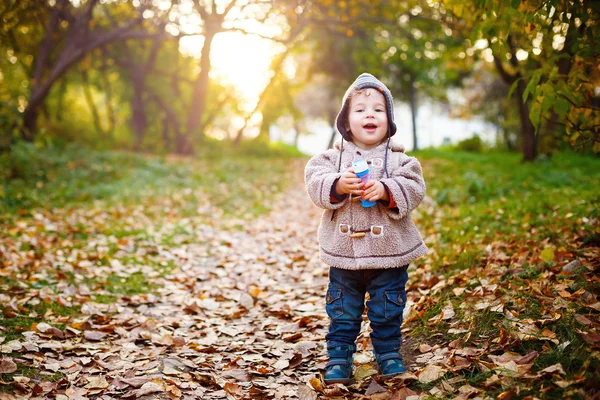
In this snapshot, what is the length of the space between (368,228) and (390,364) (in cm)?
80

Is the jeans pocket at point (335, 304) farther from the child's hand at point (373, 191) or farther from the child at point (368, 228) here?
the child's hand at point (373, 191)

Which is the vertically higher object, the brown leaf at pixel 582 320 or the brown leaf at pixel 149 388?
the brown leaf at pixel 582 320

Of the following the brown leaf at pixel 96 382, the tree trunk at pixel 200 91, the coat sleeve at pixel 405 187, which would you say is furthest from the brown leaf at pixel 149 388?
the tree trunk at pixel 200 91

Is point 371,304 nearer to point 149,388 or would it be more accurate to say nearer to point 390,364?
point 390,364

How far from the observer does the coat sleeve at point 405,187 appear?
2945mm

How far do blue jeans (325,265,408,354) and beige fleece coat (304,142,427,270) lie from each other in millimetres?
125

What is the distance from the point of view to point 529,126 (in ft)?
42.6

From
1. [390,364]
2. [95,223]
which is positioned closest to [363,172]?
[390,364]

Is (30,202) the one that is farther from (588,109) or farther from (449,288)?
(588,109)

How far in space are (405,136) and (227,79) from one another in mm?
22523

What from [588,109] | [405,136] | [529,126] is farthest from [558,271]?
[405,136]

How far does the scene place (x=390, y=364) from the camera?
9.86ft

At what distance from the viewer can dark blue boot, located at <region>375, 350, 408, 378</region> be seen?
9.76 feet

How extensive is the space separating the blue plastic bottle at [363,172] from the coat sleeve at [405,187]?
11 cm
